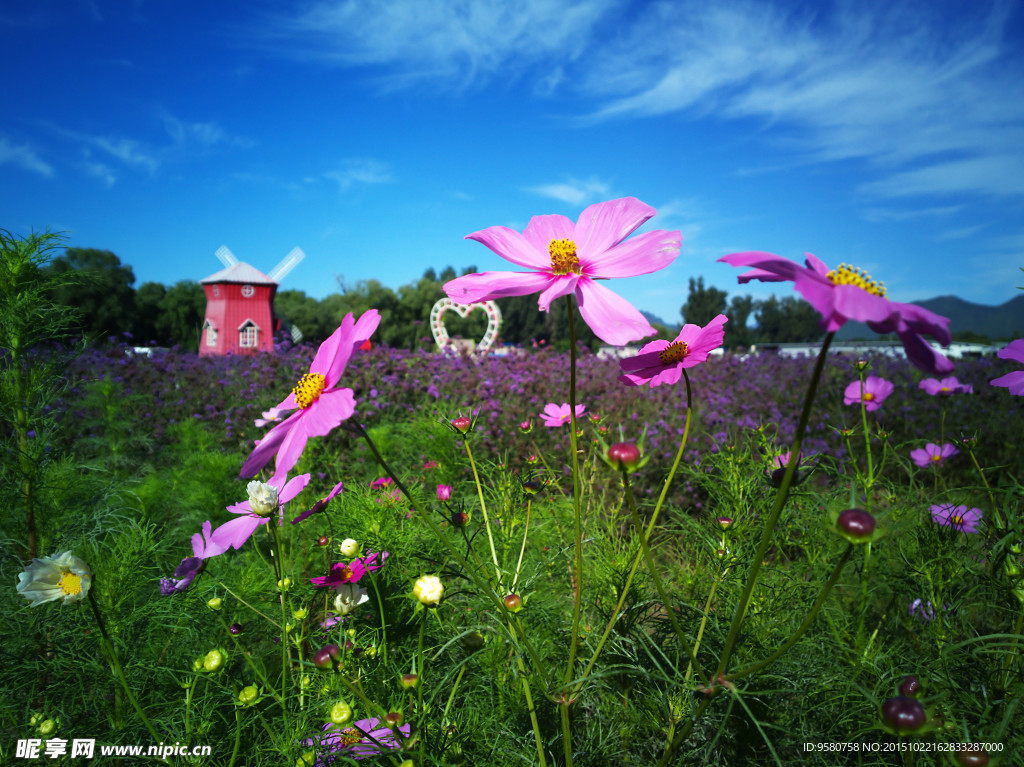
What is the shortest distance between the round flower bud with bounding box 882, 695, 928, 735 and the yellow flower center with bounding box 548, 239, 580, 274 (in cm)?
59

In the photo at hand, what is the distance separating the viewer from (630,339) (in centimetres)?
63

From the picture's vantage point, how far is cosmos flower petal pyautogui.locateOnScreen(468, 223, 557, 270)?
0.76m

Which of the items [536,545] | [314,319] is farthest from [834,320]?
[314,319]

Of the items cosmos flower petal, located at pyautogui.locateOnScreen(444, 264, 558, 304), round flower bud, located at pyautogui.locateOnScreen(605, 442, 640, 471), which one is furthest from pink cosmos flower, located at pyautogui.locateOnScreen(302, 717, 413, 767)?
cosmos flower petal, located at pyautogui.locateOnScreen(444, 264, 558, 304)

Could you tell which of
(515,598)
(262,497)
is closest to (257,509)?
(262,497)

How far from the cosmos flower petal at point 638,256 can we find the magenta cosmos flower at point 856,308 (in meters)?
0.13

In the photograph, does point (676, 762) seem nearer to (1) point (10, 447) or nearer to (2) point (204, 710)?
(2) point (204, 710)

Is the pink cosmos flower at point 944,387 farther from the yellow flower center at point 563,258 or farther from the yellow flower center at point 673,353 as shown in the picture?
the yellow flower center at point 563,258

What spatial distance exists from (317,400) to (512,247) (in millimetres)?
361

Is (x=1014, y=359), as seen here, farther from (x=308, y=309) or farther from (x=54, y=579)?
(x=308, y=309)

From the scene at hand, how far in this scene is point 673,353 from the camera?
2.82 ft

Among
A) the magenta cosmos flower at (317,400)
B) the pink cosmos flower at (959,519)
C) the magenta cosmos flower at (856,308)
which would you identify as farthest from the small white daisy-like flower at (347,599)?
the pink cosmos flower at (959,519)

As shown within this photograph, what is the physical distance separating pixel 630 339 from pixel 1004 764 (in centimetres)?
75

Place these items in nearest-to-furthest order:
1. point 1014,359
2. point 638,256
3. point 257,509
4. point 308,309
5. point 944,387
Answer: point 638,256, point 257,509, point 1014,359, point 944,387, point 308,309
